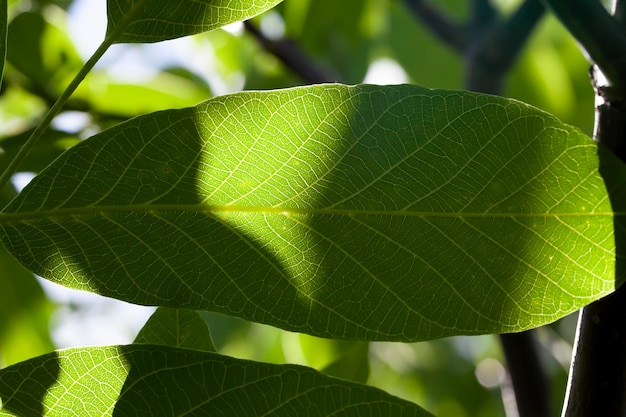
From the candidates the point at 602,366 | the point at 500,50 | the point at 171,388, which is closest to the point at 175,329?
the point at 171,388

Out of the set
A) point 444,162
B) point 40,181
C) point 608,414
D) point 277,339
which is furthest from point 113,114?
point 608,414

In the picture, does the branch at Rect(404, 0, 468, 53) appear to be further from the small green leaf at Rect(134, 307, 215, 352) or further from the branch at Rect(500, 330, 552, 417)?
the small green leaf at Rect(134, 307, 215, 352)

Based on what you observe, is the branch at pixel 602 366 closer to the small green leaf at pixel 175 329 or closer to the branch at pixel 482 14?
the small green leaf at pixel 175 329

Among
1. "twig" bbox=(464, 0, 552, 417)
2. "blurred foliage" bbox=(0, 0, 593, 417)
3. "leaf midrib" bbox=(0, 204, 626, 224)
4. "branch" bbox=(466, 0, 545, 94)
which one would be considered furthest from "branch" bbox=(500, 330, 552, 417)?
"leaf midrib" bbox=(0, 204, 626, 224)

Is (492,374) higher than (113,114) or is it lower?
lower

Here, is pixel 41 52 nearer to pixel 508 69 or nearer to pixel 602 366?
pixel 508 69

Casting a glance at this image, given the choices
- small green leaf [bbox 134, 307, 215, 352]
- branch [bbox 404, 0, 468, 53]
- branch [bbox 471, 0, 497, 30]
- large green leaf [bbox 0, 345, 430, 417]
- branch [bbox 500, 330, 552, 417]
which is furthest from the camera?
branch [bbox 404, 0, 468, 53]

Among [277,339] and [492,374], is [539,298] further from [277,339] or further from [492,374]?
[492,374]
